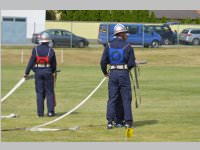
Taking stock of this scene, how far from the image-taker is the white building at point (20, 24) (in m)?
61.0

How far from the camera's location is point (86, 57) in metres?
46.8

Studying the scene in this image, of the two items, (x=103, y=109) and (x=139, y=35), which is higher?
(x=103, y=109)

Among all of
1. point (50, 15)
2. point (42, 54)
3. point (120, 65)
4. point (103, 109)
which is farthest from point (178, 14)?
point (120, 65)

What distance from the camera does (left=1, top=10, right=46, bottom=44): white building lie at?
200ft

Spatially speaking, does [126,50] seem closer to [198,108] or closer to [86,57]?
[198,108]

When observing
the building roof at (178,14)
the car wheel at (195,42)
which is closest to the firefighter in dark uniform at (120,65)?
the car wheel at (195,42)

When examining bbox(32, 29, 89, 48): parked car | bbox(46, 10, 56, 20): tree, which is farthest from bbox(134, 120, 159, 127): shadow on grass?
bbox(46, 10, 56, 20): tree

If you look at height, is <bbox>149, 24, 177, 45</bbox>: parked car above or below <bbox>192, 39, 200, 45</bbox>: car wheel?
above

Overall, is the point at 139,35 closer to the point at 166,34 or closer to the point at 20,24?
the point at 166,34

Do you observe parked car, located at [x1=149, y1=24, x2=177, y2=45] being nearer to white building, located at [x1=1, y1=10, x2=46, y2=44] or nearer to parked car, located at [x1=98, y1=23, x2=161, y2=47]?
parked car, located at [x1=98, y1=23, x2=161, y2=47]

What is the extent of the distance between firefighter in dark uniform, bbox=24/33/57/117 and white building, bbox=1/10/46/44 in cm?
4279

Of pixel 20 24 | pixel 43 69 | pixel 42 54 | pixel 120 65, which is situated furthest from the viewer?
pixel 20 24

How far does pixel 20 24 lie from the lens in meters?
62.1

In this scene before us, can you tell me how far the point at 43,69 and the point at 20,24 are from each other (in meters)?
45.8
